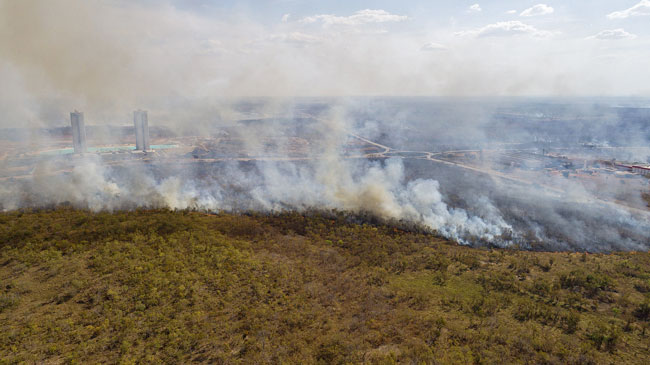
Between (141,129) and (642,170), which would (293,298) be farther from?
(642,170)

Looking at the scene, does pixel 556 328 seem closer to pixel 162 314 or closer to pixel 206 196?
pixel 162 314

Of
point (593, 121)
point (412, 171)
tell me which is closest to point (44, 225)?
point (412, 171)

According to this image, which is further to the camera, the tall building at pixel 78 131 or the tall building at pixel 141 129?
the tall building at pixel 141 129

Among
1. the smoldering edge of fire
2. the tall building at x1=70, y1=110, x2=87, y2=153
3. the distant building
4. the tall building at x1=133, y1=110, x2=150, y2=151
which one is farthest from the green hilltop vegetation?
the tall building at x1=133, y1=110, x2=150, y2=151

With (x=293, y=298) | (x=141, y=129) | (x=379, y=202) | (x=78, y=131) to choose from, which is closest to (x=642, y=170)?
(x=379, y=202)

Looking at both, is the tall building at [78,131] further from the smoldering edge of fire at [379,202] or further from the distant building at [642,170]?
the distant building at [642,170]

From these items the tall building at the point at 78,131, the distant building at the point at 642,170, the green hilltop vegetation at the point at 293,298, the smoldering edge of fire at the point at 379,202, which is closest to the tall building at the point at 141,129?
the tall building at the point at 78,131
